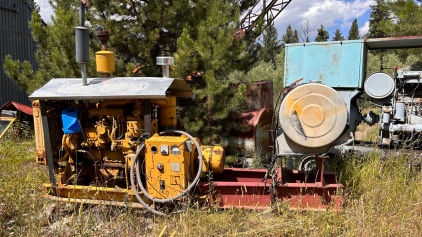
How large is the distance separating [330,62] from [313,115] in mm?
2255

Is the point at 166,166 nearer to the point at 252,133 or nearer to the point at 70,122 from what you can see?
the point at 70,122

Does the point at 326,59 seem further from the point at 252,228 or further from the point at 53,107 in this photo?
the point at 53,107

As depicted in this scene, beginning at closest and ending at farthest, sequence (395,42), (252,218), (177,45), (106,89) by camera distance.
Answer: (252,218) < (106,89) < (395,42) < (177,45)

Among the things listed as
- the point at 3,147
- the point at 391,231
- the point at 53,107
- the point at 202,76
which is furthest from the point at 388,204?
the point at 3,147

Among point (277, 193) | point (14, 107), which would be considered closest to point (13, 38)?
point (14, 107)

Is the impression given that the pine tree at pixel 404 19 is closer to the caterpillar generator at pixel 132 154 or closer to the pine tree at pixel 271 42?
the caterpillar generator at pixel 132 154

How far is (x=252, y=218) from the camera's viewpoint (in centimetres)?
369

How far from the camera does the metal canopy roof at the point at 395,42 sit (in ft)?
17.5

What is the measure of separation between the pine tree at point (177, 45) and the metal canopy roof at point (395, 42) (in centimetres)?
244

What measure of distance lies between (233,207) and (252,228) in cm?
50

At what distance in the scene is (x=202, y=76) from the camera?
20.4ft

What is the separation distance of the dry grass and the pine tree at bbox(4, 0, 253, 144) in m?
2.53

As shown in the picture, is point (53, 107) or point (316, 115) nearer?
point (316, 115)

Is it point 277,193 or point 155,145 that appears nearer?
point 155,145
